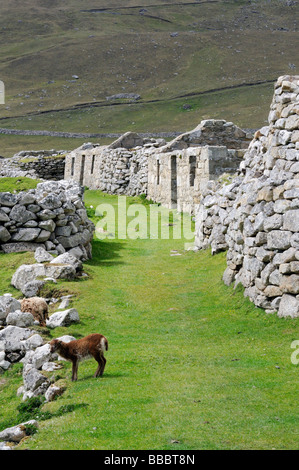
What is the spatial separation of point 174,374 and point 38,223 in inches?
375

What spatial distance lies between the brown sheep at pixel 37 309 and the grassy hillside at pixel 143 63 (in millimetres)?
76555

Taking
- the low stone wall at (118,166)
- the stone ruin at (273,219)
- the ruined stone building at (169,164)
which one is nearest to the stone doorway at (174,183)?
the ruined stone building at (169,164)

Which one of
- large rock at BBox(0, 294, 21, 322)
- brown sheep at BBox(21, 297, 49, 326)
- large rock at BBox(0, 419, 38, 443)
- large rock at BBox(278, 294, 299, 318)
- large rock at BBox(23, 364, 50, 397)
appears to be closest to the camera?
large rock at BBox(0, 419, 38, 443)

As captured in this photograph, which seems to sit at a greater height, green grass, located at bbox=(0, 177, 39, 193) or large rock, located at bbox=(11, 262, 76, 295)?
green grass, located at bbox=(0, 177, 39, 193)

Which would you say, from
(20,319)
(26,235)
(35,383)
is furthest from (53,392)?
(26,235)

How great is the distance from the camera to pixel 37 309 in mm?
11297

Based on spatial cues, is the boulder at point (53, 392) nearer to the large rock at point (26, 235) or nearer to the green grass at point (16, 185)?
the large rock at point (26, 235)

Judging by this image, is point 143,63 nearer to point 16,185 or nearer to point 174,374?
point 16,185

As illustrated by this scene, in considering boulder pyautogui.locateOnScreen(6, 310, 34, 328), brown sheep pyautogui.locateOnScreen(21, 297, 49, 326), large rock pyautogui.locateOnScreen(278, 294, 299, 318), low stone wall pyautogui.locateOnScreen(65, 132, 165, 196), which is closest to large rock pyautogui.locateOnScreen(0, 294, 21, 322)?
brown sheep pyautogui.locateOnScreen(21, 297, 49, 326)

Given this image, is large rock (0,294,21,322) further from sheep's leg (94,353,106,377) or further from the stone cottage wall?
the stone cottage wall

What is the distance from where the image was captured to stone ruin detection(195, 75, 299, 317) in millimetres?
10416

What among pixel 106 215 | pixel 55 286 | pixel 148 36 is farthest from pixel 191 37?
pixel 55 286

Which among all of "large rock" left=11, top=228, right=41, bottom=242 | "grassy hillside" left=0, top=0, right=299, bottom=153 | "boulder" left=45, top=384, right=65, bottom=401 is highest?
"grassy hillside" left=0, top=0, right=299, bottom=153

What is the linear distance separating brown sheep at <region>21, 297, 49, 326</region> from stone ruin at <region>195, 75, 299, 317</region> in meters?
4.25
